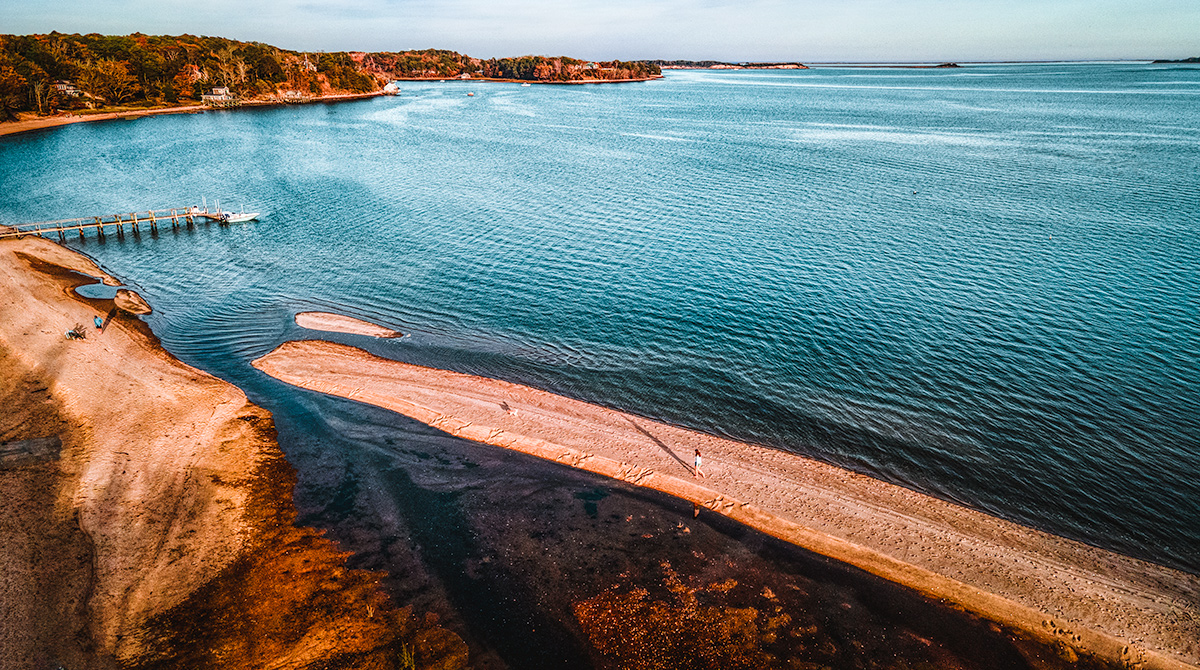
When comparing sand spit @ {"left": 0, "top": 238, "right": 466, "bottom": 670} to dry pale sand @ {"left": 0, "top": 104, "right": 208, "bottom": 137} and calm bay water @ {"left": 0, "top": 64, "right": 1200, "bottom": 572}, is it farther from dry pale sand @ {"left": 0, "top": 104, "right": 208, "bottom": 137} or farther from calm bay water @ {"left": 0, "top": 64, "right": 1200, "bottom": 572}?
dry pale sand @ {"left": 0, "top": 104, "right": 208, "bottom": 137}

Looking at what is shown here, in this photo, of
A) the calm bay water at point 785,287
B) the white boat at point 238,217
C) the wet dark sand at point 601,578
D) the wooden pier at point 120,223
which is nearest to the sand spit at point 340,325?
the calm bay water at point 785,287

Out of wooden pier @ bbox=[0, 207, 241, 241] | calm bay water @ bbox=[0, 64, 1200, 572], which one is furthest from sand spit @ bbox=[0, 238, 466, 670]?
wooden pier @ bbox=[0, 207, 241, 241]

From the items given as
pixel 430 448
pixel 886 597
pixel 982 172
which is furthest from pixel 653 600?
pixel 982 172

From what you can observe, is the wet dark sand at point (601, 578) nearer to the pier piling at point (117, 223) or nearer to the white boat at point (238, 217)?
the white boat at point (238, 217)

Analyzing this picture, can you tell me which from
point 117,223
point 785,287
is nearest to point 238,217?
point 117,223

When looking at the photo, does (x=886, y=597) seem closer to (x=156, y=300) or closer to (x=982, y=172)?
(x=156, y=300)

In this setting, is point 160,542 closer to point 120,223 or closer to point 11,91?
point 120,223
